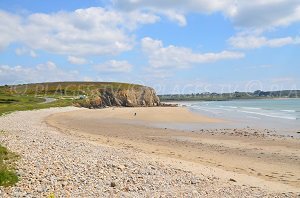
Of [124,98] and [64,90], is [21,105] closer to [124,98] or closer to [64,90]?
[124,98]

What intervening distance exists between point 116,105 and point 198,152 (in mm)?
Result: 96974

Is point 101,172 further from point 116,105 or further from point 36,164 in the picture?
point 116,105

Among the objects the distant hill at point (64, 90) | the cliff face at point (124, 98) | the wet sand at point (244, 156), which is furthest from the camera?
the distant hill at point (64, 90)

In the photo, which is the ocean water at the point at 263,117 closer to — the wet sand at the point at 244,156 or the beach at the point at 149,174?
the wet sand at the point at 244,156

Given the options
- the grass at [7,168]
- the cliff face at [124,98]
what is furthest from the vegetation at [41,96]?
the grass at [7,168]

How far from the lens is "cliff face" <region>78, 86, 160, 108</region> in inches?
4048

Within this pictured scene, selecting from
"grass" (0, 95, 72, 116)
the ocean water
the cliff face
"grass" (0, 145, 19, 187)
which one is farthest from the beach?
the cliff face

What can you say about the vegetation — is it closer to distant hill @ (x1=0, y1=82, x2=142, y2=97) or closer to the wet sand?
distant hill @ (x1=0, y1=82, x2=142, y2=97)

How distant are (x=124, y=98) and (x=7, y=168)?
11033 cm

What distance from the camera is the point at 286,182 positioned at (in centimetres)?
1341

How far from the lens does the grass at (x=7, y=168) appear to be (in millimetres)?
10217

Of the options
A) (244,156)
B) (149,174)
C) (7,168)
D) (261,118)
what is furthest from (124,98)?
(7,168)

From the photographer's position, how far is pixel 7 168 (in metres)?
11.3

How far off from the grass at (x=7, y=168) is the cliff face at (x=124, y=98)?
8114 cm
